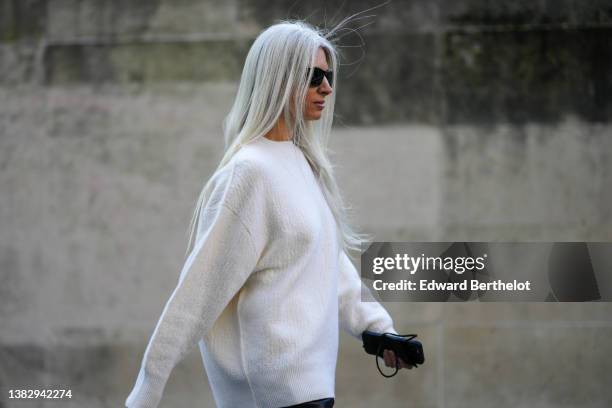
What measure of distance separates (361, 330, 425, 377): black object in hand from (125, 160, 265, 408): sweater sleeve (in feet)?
1.95

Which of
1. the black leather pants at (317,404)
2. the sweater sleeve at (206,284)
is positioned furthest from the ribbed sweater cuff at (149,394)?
the black leather pants at (317,404)

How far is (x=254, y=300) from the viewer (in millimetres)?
2461

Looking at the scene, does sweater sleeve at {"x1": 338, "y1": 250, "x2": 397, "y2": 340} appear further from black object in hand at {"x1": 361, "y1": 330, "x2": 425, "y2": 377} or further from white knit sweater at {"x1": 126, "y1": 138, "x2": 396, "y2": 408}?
white knit sweater at {"x1": 126, "y1": 138, "x2": 396, "y2": 408}

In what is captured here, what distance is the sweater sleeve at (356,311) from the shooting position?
294 cm

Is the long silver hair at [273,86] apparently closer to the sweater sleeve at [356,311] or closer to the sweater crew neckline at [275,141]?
the sweater crew neckline at [275,141]

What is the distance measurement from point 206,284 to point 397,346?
0.70 m

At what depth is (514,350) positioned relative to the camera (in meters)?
6.00

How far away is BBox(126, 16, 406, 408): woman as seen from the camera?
2.42 m

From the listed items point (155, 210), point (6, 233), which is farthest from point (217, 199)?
point (6, 233)

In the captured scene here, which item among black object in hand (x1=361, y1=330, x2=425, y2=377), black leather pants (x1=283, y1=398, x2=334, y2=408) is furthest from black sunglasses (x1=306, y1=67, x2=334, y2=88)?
black leather pants (x1=283, y1=398, x2=334, y2=408)

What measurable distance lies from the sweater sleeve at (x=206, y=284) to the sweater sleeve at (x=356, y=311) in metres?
0.56

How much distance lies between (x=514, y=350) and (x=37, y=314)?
3119 millimetres

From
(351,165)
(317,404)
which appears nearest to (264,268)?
(317,404)

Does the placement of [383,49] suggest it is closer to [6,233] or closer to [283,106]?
[6,233]
